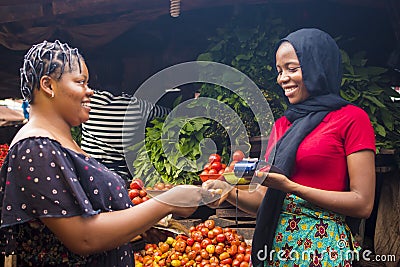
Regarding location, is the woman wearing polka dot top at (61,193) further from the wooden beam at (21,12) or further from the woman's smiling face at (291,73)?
the wooden beam at (21,12)

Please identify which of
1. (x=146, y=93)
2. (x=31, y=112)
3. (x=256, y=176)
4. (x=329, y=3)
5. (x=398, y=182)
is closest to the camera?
(x=31, y=112)

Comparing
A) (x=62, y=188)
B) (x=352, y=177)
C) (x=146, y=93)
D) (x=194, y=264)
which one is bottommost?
(x=194, y=264)

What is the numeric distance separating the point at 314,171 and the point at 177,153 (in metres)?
1.69

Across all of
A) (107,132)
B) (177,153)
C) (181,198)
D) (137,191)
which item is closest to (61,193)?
(181,198)

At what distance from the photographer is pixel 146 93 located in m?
2.03

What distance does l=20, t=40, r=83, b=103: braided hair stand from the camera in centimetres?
149

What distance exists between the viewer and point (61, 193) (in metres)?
1.36

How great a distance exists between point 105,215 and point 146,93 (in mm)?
736

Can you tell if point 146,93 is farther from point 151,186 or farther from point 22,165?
point 151,186

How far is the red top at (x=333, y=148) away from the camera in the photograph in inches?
76.2

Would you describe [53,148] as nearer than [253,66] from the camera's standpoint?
Yes

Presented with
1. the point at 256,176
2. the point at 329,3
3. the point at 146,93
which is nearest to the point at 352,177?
the point at 256,176

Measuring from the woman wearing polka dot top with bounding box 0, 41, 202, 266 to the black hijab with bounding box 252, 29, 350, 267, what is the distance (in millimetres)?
531

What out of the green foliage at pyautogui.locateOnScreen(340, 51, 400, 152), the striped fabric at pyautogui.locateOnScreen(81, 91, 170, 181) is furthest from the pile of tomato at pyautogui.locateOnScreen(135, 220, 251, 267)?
the green foliage at pyautogui.locateOnScreen(340, 51, 400, 152)
